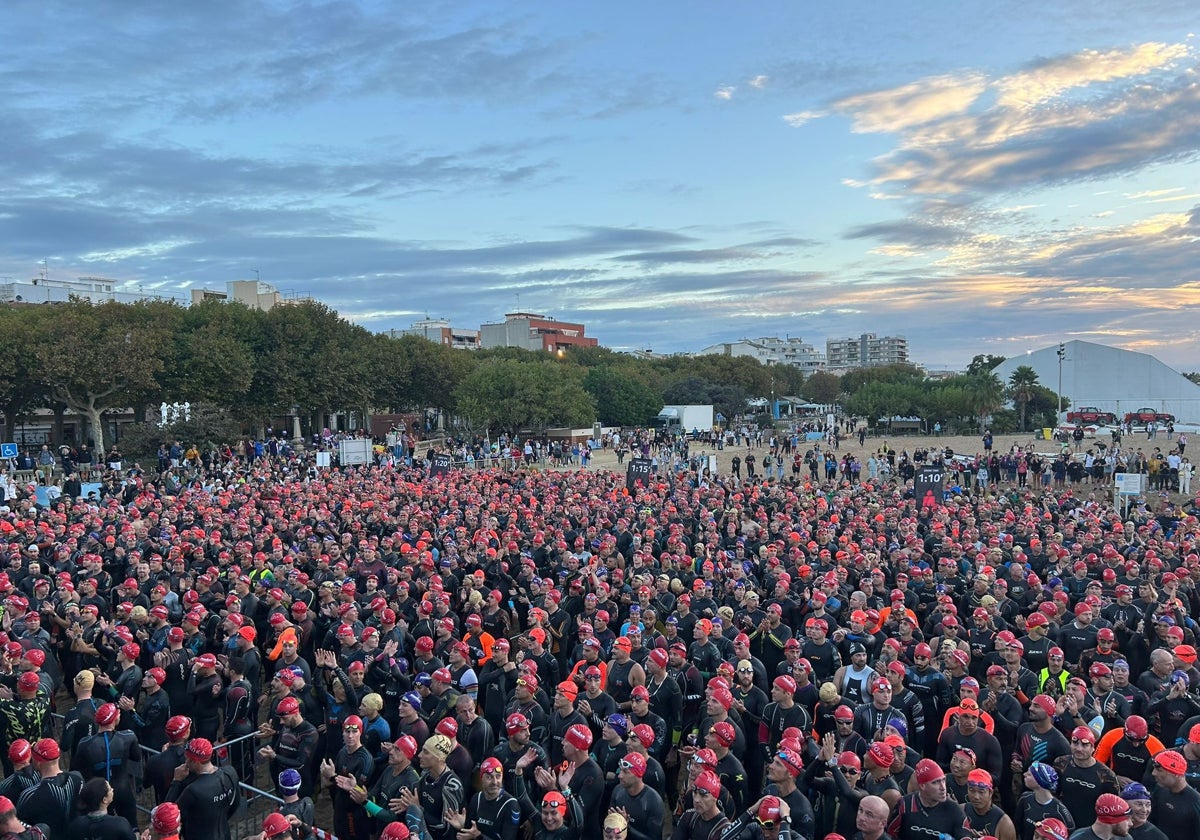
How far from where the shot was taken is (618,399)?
7438 cm

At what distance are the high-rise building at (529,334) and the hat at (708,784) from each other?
118603mm

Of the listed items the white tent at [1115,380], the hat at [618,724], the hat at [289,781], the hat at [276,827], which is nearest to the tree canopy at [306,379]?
the white tent at [1115,380]

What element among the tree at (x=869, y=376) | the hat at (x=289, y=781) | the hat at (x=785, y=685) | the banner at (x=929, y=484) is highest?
the tree at (x=869, y=376)

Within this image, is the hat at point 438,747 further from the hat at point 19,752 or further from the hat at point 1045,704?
the hat at point 1045,704

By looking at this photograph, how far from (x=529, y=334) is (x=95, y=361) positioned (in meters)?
89.2

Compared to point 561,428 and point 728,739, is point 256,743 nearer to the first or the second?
point 728,739

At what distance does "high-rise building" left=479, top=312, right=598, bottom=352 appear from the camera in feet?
416

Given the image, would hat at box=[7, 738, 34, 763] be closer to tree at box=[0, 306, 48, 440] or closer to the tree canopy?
the tree canopy

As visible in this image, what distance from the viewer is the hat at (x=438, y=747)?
5.96m

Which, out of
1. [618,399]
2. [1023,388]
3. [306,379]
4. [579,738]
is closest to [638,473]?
[579,738]

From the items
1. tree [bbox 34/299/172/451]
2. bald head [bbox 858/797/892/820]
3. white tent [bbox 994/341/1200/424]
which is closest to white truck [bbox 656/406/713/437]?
tree [bbox 34/299/172/451]

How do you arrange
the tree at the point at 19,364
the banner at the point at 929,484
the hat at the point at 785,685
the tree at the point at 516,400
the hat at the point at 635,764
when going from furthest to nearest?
1. the tree at the point at 516,400
2. the tree at the point at 19,364
3. the banner at the point at 929,484
4. the hat at the point at 785,685
5. the hat at the point at 635,764

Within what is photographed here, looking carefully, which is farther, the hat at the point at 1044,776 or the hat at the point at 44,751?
the hat at the point at 44,751

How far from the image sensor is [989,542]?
1493cm
